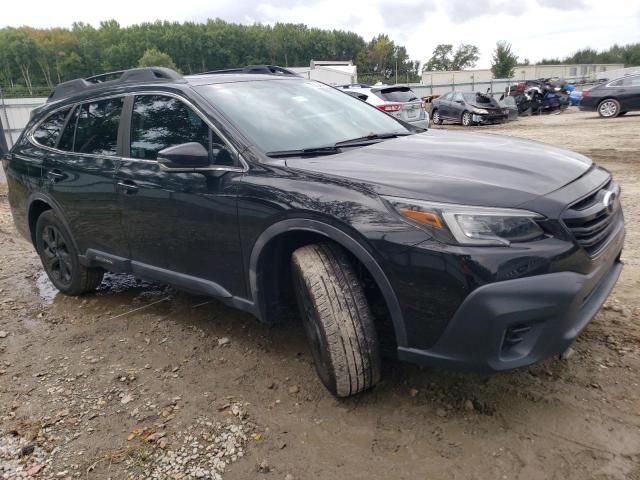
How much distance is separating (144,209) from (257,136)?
99cm

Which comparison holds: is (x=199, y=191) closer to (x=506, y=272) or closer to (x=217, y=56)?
(x=506, y=272)

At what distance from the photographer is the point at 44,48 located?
326ft

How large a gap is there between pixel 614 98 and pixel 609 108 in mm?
437

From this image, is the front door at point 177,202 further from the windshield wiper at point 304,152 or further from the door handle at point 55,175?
the door handle at point 55,175

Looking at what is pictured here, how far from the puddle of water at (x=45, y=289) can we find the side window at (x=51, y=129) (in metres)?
1.40

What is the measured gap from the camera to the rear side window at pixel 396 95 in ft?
46.9

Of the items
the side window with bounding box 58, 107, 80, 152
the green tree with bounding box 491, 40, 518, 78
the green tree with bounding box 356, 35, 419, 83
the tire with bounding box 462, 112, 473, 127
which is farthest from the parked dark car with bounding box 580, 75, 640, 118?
the green tree with bounding box 356, 35, 419, 83

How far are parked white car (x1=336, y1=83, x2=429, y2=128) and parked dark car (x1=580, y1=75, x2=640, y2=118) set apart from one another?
7523mm

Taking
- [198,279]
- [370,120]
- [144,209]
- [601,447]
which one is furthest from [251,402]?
[370,120]

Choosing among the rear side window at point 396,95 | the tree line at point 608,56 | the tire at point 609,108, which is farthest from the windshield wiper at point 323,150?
the tree line at point 608,56

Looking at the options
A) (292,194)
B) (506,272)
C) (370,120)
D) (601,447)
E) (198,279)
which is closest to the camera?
(506,272)

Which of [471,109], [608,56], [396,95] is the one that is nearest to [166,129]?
[396,95]

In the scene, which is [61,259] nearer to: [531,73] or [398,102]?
[398,102]

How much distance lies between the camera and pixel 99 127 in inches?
152
